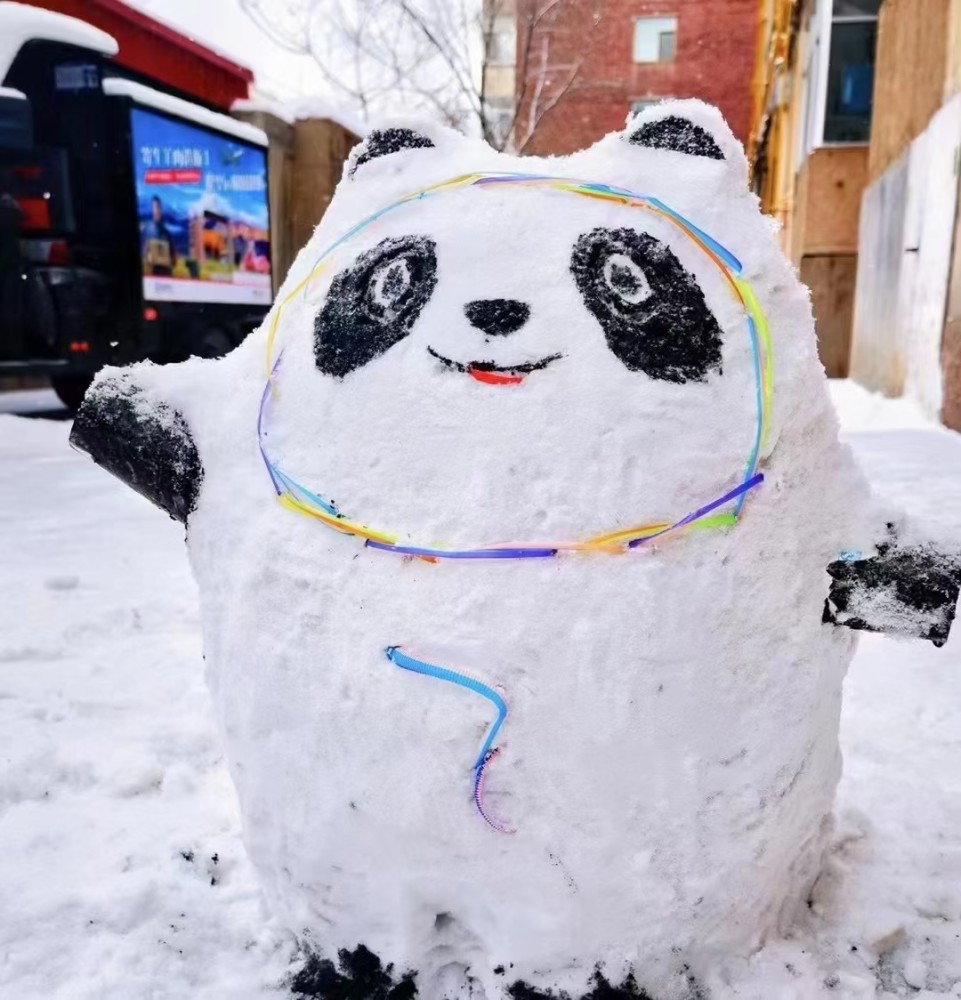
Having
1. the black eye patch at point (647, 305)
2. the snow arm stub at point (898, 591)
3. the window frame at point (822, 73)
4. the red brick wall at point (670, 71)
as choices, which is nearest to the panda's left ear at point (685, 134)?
the black eye patch at point (647, 305)

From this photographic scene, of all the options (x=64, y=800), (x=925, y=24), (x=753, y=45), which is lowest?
(x=64, y=800)

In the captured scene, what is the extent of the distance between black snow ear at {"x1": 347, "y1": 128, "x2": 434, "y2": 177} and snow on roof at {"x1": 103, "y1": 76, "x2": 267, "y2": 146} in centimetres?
771

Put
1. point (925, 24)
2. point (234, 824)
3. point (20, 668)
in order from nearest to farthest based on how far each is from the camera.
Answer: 1. point (234, 824)
2. point (20, 668)
3. point (925, 24)

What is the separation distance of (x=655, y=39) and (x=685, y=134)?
77.0 ft

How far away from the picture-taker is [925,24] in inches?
329

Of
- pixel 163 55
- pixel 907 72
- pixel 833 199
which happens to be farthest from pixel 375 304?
pixel 163 55

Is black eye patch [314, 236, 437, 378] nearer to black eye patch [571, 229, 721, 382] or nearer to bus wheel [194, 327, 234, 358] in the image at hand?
black eye patch [571, 229, 721, 382]

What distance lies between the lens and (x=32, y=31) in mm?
7617

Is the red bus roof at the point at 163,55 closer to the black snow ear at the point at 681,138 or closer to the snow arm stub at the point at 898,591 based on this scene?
the black snow ear at the point at 681,138

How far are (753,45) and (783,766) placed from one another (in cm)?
2414

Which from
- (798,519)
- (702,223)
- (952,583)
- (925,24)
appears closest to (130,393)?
(702,223)

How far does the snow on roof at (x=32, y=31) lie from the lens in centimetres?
745

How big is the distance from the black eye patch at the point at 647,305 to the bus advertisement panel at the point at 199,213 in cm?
788

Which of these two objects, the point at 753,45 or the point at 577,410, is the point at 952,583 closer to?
the point at 577,410
